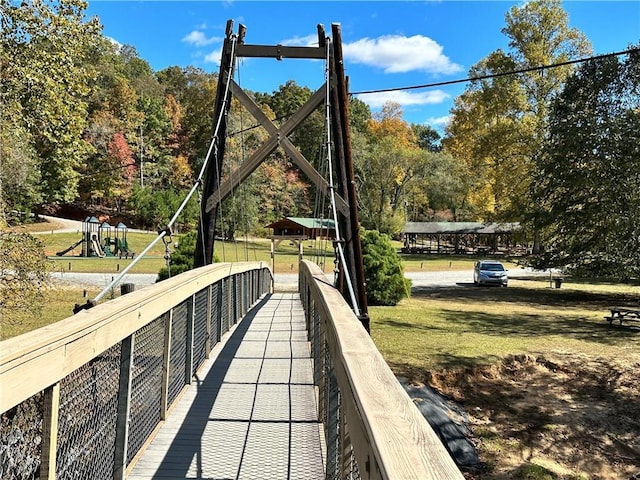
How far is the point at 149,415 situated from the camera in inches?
137

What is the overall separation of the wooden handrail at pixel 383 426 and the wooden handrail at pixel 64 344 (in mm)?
905

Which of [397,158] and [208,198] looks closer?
[208,198]

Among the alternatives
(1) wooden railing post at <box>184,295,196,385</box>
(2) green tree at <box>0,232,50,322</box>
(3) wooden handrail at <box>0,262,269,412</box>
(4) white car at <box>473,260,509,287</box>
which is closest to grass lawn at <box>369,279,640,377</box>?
(4) white car at <box>473,260,509,287</box>

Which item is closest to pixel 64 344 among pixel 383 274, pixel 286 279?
pixel 383 274

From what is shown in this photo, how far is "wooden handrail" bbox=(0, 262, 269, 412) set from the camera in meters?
1.52

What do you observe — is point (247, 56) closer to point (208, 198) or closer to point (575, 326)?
point (208, 198)

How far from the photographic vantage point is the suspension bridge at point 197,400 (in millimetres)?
1476

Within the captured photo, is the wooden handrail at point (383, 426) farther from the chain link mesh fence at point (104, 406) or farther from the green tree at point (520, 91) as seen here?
the green tree at point (520, 91)

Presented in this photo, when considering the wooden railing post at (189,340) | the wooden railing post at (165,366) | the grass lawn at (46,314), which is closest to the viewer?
the wooden railing post at (165,366)

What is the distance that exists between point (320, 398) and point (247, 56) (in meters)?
6.86

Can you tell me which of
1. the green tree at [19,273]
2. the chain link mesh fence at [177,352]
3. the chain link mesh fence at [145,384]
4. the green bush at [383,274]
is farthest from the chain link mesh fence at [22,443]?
the green bush at [383,274]

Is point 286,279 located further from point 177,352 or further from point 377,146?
point 377,146

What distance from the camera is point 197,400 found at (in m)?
4.28

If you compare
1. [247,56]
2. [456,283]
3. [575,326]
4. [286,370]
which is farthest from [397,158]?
[286,370]
